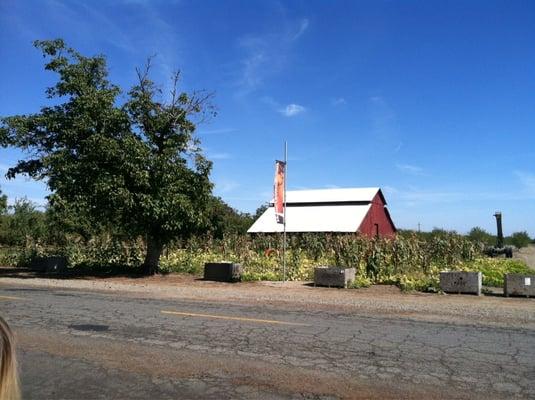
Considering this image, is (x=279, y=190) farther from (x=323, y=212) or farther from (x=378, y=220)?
(x=378, y=220)

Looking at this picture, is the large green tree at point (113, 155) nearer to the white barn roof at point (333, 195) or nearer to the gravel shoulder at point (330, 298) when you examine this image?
the gravel shoulder at point (330, 298)

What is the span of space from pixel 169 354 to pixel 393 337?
3868 millimetres

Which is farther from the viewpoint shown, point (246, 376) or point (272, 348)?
point (272, 348)

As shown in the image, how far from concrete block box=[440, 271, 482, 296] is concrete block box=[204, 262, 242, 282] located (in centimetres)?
784

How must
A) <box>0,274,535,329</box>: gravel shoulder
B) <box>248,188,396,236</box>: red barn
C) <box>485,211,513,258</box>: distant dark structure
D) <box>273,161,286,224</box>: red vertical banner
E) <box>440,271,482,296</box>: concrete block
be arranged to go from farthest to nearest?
<box>248,188,396,236</box>: red barn
<box>485,211,513,258</box>: distant dark structure
<box>273,161,286,224</box>: red vertical banner
<box>440,271,482,296</box>: concrete block
<box>0,274,535,329</box>: gravel shoulder

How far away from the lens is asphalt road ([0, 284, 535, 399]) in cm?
606

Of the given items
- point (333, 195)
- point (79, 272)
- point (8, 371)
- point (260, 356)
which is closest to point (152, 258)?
point (79, 272)

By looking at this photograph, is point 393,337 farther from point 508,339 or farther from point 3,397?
point 3,397

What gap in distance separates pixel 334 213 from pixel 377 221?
5.29 m

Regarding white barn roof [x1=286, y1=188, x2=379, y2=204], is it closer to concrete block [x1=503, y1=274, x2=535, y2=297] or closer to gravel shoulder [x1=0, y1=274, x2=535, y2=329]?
gravel shoulder [x1=0, y1=274, x2=535, y2=329]

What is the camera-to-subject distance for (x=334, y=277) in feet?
60.9

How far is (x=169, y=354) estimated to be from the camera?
768 cm

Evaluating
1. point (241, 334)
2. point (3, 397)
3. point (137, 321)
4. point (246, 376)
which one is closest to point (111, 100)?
point (137, 321)

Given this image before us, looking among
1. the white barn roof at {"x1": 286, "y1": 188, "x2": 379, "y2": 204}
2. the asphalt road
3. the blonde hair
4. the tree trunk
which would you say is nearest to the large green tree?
the tree trunk
